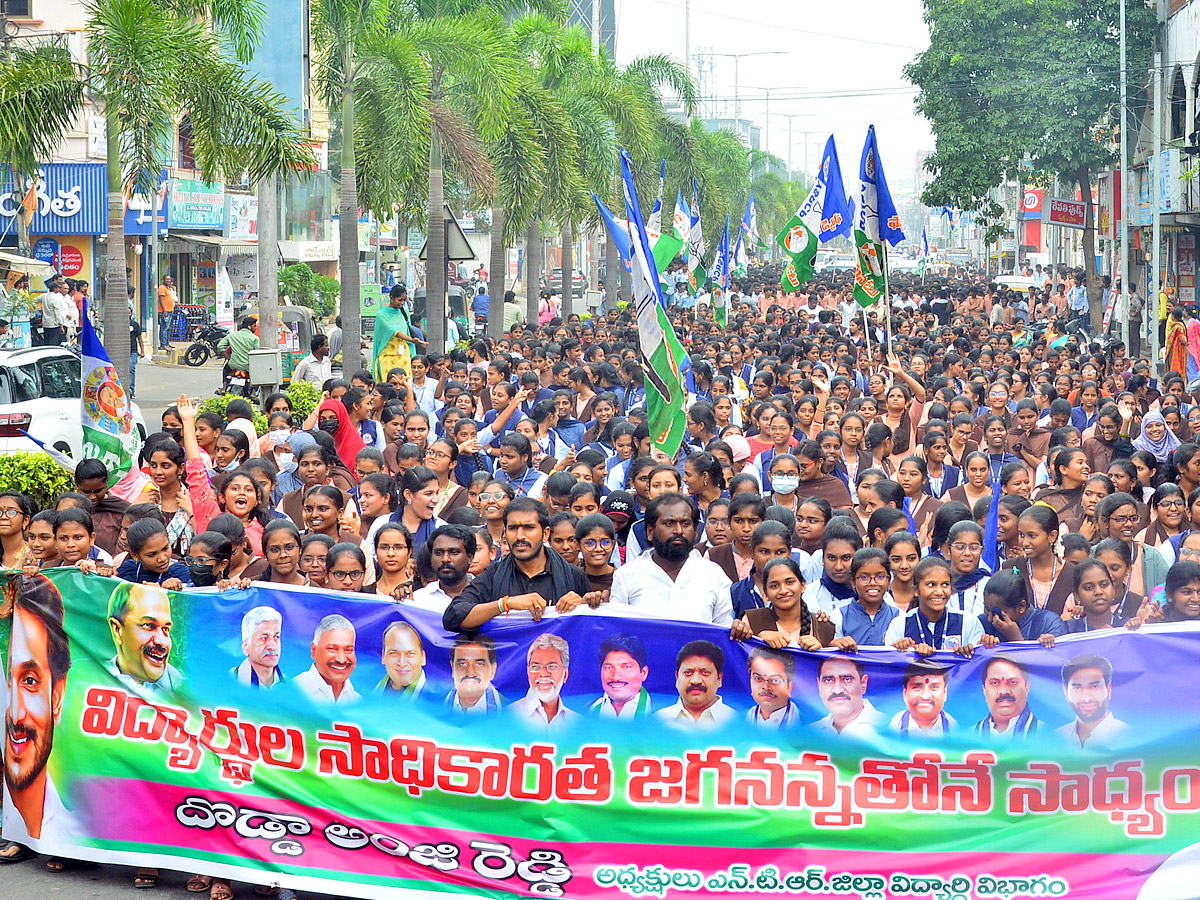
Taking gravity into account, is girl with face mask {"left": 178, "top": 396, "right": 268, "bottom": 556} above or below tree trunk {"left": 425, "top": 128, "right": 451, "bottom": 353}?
below

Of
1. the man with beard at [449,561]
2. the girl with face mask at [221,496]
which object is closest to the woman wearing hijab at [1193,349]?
the girl with face mask at [221,496]

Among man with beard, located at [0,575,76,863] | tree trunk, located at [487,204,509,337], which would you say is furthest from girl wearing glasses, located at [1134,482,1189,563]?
tree trunk, located at [487,204,509,337]

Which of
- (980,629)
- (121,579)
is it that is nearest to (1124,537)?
(980,629)

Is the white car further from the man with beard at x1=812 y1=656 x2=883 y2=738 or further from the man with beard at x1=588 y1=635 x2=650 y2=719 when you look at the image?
the man with beard at x1=812 y1=656 x2=883 y2=738

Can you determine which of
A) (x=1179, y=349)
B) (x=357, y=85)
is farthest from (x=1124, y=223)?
(x=357, y=85)

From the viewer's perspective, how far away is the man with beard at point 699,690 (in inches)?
225

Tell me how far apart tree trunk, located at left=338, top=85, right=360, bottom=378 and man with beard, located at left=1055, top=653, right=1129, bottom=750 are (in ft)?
53.2

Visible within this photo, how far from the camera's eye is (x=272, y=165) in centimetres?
1700

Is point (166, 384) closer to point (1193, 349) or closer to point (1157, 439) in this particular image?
point (1193, 349)

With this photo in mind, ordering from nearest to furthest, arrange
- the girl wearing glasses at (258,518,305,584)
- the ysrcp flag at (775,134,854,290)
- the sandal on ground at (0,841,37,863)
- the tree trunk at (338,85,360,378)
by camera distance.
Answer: the sandal on ground at (0,841,37,863) → the girl wearing glasses at (258,518,305,584) → the ysrcp flag at (775,134,854,290) → the tree trunk at (338,85,360,378)

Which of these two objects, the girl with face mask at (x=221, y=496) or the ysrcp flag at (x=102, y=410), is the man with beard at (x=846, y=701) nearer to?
the girl with face mask at (x=221, y=496)

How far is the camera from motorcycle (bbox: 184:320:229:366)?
31703 millimetres

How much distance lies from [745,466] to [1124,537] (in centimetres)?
306

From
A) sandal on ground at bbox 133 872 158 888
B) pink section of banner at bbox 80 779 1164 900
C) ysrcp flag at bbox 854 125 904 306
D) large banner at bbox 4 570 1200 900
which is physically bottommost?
sandal on ground at bbox 133 872 158 888
